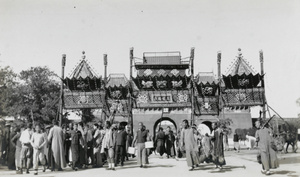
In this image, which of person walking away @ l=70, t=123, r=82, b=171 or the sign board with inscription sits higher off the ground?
the sign board with inscription

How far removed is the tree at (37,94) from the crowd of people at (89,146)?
24.3 meters

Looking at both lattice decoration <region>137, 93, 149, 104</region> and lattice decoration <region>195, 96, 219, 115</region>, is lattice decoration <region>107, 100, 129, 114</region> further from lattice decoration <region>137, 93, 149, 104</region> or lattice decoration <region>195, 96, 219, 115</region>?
lattice decoration <region>195, 96, 219, 115</region>

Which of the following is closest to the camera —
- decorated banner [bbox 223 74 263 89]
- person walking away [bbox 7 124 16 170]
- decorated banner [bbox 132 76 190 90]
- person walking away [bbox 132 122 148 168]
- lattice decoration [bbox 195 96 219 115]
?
person walking away [bbox 132 122 148 168]

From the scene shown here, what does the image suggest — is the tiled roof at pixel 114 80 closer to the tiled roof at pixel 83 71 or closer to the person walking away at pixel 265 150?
the tiled roof at pixel 83 71

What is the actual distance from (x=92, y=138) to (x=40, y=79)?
1132 inches

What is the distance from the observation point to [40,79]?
3750 cm

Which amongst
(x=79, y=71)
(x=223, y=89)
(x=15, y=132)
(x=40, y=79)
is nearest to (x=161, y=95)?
(x=223, y=89)

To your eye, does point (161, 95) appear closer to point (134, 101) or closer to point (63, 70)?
point (134, 101)

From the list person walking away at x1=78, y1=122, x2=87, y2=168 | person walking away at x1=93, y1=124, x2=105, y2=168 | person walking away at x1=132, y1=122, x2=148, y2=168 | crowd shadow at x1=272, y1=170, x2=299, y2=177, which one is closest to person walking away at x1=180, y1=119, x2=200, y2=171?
person walking away at x1=132, y1=122, x2=148, y2=168

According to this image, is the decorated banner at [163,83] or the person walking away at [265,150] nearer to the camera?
the person walking away at [265,150]

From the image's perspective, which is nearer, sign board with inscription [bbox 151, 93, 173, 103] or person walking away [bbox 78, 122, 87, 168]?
person walking away [bbox 78, 122, 87, 168]

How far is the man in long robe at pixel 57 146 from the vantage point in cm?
1003

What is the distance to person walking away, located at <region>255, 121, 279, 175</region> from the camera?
857cm

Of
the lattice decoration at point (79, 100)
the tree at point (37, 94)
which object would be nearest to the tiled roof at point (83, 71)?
the lattice decoration at point (79, 100)
